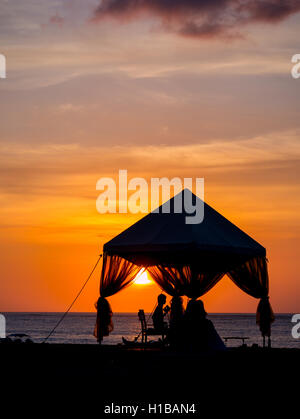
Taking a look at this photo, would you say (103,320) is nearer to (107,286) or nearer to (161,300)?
(107,286)

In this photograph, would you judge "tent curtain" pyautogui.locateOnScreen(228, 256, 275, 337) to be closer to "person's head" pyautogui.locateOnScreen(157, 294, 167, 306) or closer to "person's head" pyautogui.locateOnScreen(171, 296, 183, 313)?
"person's head" pyautogui.locateOnScreen(171, 296, 183, 313)

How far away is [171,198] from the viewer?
1453 cm

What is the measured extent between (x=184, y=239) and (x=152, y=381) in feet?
12.1

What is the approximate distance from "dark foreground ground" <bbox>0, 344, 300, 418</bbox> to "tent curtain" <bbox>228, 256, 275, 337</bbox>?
3.17ft

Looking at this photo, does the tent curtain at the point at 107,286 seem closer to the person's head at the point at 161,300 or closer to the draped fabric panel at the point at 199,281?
the draped fabric panel at the point at 199,281

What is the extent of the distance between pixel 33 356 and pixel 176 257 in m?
3.47

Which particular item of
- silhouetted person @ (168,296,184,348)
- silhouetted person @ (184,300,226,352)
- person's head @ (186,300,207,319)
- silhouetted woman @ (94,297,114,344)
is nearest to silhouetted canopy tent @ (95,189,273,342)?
silhouetted woman @ (94,297,114,344)

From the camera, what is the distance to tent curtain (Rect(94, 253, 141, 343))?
14.5 metres

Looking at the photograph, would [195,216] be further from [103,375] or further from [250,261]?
[103,375]

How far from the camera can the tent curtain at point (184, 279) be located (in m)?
14.9

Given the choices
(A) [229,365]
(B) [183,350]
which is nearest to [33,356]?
(B) [183,350]

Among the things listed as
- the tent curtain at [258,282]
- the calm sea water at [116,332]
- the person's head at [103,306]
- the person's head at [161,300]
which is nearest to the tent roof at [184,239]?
the tent curtain at [258,282]
